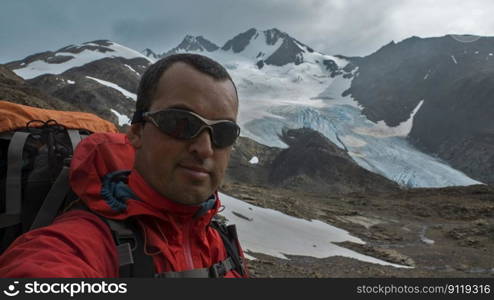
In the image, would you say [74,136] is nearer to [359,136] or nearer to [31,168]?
[31,168]

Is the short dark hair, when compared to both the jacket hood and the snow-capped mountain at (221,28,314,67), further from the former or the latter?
the snow-capped mountain at (221,28,314,67)

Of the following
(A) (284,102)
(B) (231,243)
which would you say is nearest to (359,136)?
(A) (284,102)

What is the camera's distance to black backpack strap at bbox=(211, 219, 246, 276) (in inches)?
89.4

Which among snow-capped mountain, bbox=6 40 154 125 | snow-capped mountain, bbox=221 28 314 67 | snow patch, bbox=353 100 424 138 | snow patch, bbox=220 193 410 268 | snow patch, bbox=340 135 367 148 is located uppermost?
snow-capped mountain, bbox=221 28 314 67

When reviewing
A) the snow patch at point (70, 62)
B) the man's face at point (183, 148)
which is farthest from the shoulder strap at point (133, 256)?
the snow patch at point (70, 62)

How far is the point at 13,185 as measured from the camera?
2424 millimetres

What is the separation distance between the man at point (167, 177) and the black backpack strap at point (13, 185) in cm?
63

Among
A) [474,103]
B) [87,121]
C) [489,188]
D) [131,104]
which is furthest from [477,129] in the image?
[87,121]

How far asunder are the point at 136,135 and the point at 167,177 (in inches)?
12.8

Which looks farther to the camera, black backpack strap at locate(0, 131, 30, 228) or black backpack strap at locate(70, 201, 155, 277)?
black backpack strap at locate(0, 131, 30, 228)

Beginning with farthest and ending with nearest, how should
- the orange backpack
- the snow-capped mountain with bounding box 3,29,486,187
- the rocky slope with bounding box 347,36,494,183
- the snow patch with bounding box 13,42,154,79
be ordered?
the snow patch with bounding box 13,42,154,79 → the rocky slope with bounding box 347,36,494,183 → the snow-capped mountain with bounding box 3,29,486,187 → the orange backpack

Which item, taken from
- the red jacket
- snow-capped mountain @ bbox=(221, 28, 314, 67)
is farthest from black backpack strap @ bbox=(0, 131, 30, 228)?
snow-capped mountain @ bbox=(221, 28, 314, 67)

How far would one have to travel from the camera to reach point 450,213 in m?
28.2

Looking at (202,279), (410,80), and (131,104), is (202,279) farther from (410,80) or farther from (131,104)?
(410,80)
